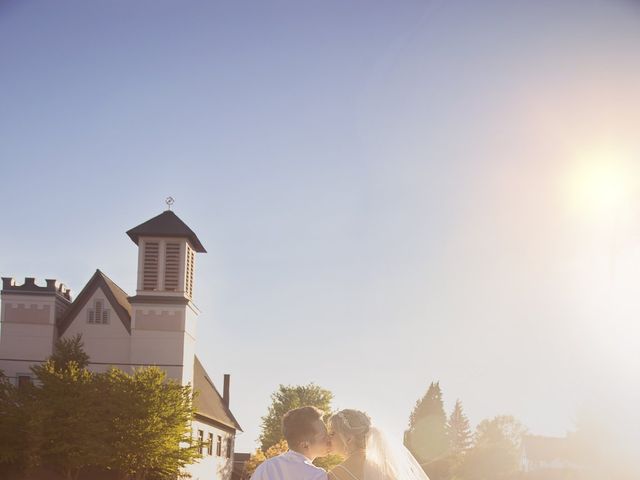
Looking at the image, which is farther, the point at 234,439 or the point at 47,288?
the point at 234,439

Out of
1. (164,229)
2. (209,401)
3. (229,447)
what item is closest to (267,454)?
(209,401)

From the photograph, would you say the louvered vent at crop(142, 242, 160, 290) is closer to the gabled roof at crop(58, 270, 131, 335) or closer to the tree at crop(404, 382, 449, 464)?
the gabled roof at crop(58, 270, 131, 335)

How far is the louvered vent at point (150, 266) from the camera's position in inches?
1816

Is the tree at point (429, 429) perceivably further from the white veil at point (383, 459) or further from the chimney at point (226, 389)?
the white veil at point (383, 459)

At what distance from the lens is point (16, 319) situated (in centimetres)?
4516

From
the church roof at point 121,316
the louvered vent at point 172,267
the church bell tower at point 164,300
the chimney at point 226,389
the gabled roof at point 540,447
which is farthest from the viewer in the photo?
the gabled roof at point 540,447

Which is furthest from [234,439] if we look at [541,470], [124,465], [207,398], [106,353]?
[541,470]

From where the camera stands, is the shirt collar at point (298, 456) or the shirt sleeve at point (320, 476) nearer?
the shirt sleeve at point (320, 476)

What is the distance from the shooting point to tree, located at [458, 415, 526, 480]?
101 meters

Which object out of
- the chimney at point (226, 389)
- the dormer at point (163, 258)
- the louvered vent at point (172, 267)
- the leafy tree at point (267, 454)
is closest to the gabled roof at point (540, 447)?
the chimney at point (226, 389)

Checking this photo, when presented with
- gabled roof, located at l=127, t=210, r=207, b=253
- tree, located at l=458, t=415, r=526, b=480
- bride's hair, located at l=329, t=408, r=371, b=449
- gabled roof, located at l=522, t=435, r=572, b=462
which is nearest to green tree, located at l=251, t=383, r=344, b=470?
tree, located at l=458, t=415, r=526, b=480

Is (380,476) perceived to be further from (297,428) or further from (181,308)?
(181,308)

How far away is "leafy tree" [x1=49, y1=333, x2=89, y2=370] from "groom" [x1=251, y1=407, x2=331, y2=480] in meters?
35.8

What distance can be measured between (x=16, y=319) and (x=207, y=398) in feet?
47.4
